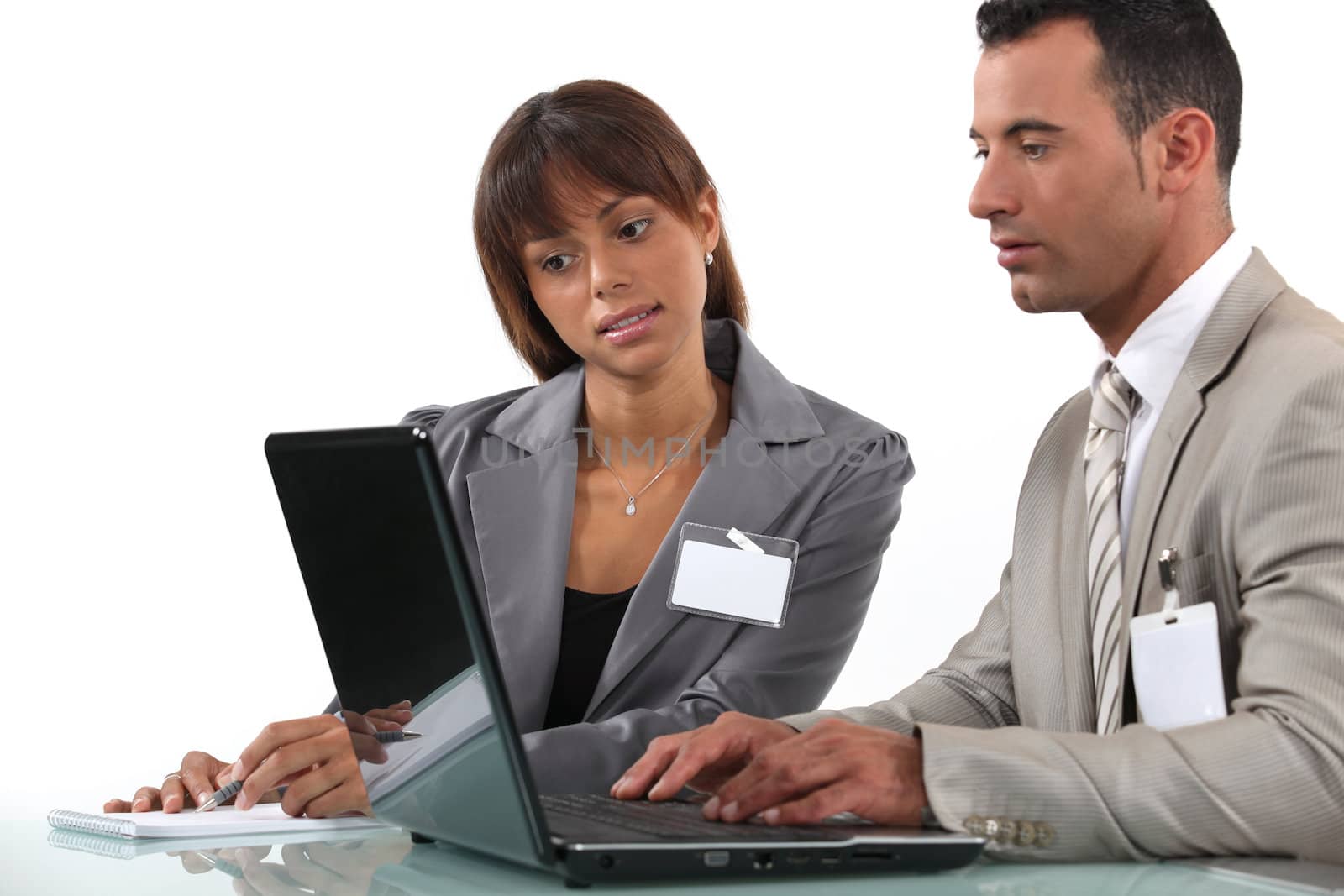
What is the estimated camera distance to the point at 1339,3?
13.3 ft

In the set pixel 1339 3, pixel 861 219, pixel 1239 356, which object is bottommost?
pixel 1239 356

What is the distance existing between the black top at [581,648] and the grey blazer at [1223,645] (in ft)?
2.52

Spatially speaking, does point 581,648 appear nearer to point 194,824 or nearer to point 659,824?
point 194,824

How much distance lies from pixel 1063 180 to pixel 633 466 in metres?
1.14

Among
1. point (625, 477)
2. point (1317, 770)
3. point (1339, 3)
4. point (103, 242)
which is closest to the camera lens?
point (1317, 770)

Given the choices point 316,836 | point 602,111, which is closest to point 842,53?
point 602,111

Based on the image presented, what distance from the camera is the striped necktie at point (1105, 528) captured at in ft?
4.61

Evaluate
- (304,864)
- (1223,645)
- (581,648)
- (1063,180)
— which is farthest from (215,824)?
(1063,180)

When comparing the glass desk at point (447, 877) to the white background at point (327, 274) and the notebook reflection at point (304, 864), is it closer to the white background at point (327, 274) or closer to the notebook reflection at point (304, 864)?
the notebook reflection at point (304, 864)

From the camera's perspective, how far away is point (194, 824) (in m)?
1.40

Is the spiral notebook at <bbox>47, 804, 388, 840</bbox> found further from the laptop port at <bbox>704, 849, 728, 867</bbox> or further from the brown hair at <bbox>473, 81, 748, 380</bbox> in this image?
the brown hair at <bbox>473, 81, 748, 380</bbox>

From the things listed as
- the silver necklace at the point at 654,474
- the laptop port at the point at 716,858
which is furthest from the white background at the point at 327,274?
the laptop port at the point at 716,858

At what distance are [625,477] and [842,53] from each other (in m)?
2.30

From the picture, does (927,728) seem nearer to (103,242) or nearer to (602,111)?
(602,111)
